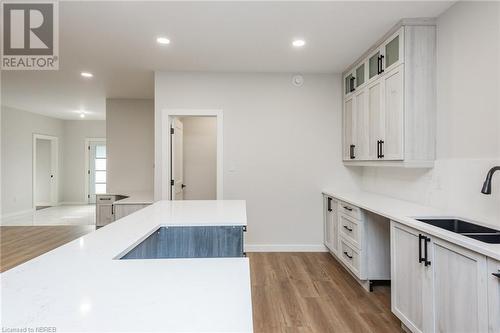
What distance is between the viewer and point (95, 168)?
9398 mm

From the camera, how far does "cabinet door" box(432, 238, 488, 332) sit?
1.47 metres

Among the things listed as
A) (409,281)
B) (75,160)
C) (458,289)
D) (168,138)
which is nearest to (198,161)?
(168,138)

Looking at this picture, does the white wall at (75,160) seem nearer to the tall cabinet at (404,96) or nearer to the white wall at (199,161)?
the white wall at (199,161)

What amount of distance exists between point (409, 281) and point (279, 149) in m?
2.56

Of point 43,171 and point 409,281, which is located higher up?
point 43,171

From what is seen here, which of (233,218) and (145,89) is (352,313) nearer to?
(233,218)

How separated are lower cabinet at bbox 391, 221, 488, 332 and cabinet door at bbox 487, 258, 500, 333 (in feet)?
0.08

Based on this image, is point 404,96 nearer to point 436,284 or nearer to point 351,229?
point 351,229

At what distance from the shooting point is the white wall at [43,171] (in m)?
8.79

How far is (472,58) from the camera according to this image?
2266mm

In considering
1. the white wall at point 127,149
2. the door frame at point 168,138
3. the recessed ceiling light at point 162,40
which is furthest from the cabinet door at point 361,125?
the white wall at point 127,149

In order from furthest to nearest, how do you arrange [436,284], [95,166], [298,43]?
[95,166], [298,43], [436,284]

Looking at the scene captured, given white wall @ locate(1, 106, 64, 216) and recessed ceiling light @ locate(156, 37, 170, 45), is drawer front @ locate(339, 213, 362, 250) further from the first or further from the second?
A: white wall @ locate(1, 106, 64, 216)

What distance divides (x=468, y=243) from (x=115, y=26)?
129 inches
